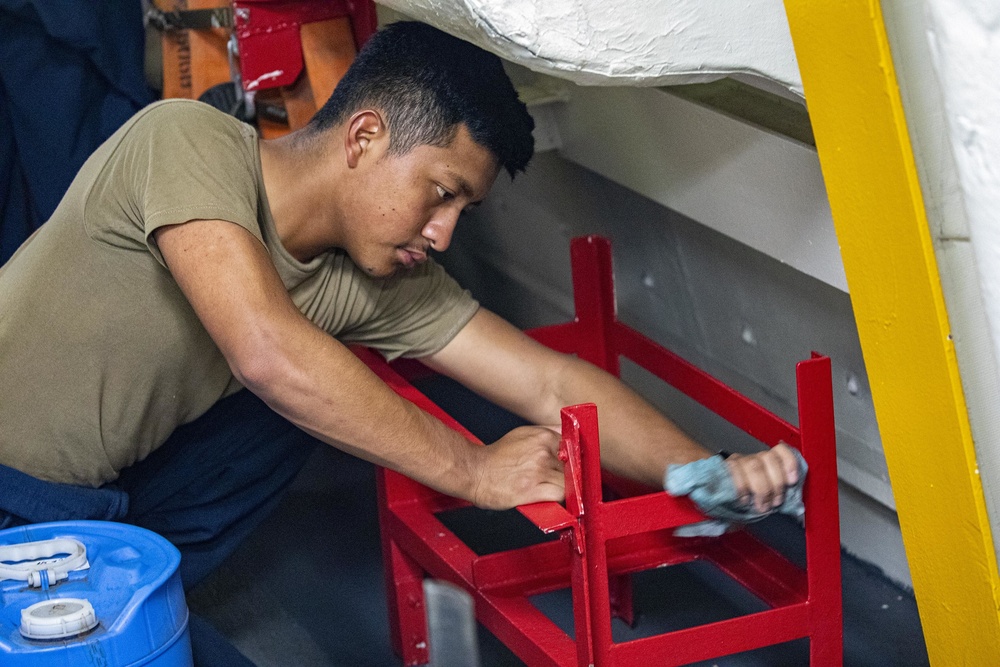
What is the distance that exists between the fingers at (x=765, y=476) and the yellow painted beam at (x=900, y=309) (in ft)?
0.70

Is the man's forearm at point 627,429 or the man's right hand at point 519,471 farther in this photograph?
the man's forearm at point 627,429

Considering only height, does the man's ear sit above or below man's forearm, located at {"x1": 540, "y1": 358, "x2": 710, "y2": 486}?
above

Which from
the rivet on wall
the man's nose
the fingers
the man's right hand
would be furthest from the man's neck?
the rivet on wall

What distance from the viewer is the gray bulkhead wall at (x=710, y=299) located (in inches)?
76.4

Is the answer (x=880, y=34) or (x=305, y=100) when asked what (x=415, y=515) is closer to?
(x=305, y=100)

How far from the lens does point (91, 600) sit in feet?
3.69

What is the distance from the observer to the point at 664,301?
2410 mm

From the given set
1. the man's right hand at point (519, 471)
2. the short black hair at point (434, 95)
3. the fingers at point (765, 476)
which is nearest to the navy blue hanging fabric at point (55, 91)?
the short black hair at point (434, 95)

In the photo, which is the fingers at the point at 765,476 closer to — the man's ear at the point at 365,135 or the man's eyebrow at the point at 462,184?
the man's eyebrow at the point at 462,184

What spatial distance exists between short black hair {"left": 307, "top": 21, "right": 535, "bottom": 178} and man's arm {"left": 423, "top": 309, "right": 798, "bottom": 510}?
35 cm

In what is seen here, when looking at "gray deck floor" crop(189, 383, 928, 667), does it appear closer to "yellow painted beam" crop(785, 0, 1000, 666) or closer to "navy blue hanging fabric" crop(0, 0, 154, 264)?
"yellow painted beam" crop(785, 0, 1000, 666)

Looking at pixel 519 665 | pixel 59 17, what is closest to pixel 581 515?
pixel 519 665

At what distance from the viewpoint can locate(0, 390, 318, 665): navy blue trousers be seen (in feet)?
6.09

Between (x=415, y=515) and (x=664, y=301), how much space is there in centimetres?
84
